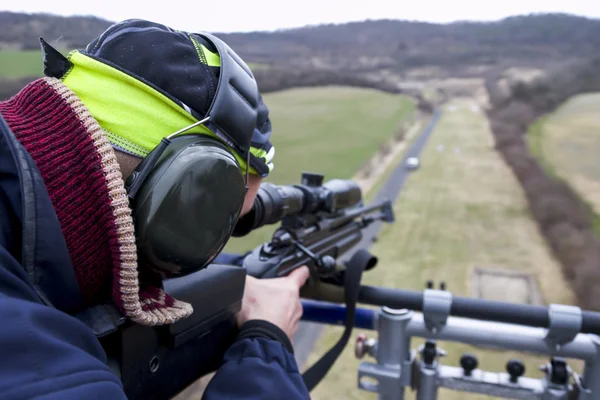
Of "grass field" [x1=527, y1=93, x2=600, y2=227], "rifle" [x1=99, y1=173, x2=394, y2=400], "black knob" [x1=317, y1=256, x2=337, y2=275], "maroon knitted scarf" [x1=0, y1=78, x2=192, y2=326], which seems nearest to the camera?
"maroon knitted scarf" [x1=0, y1=78, x2=192, y2=326]

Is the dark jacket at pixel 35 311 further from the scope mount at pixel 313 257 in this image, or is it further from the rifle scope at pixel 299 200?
the scope mount at pixel 313 257

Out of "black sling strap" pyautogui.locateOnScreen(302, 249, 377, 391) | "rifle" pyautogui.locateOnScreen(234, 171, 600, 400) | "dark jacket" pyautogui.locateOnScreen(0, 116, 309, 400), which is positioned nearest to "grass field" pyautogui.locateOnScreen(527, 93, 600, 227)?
"rifle" pyautogui.locateOnScreen(234, 171, 600, 400)

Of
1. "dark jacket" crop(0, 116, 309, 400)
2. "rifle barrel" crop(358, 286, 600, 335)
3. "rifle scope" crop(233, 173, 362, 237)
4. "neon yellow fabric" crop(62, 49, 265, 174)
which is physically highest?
"neon yellow fabric" crop(62, 49, 265, 174)

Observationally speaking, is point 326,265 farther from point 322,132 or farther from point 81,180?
point 322,132

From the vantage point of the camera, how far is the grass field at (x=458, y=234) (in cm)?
664

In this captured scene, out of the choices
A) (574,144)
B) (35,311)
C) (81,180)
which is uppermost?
(81,180)

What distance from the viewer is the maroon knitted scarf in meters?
0.66

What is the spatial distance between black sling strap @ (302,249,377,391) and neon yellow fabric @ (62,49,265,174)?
0.84 metres

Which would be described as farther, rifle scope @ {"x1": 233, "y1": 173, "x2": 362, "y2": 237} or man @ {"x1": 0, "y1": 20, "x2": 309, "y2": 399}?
rifle scope @ {"x1": 233, "y1": 173, "x2": 362, "y2": 237}

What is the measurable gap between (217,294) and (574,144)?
32.3 feet

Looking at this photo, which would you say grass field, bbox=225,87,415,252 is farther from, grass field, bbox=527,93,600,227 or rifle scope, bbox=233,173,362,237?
grass field, bbox=527,93,600,227

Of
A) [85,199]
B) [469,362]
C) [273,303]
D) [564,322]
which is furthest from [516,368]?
[85,199]

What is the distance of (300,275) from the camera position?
1478 mm

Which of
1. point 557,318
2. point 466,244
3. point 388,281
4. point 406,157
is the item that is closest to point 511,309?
point 557,318
